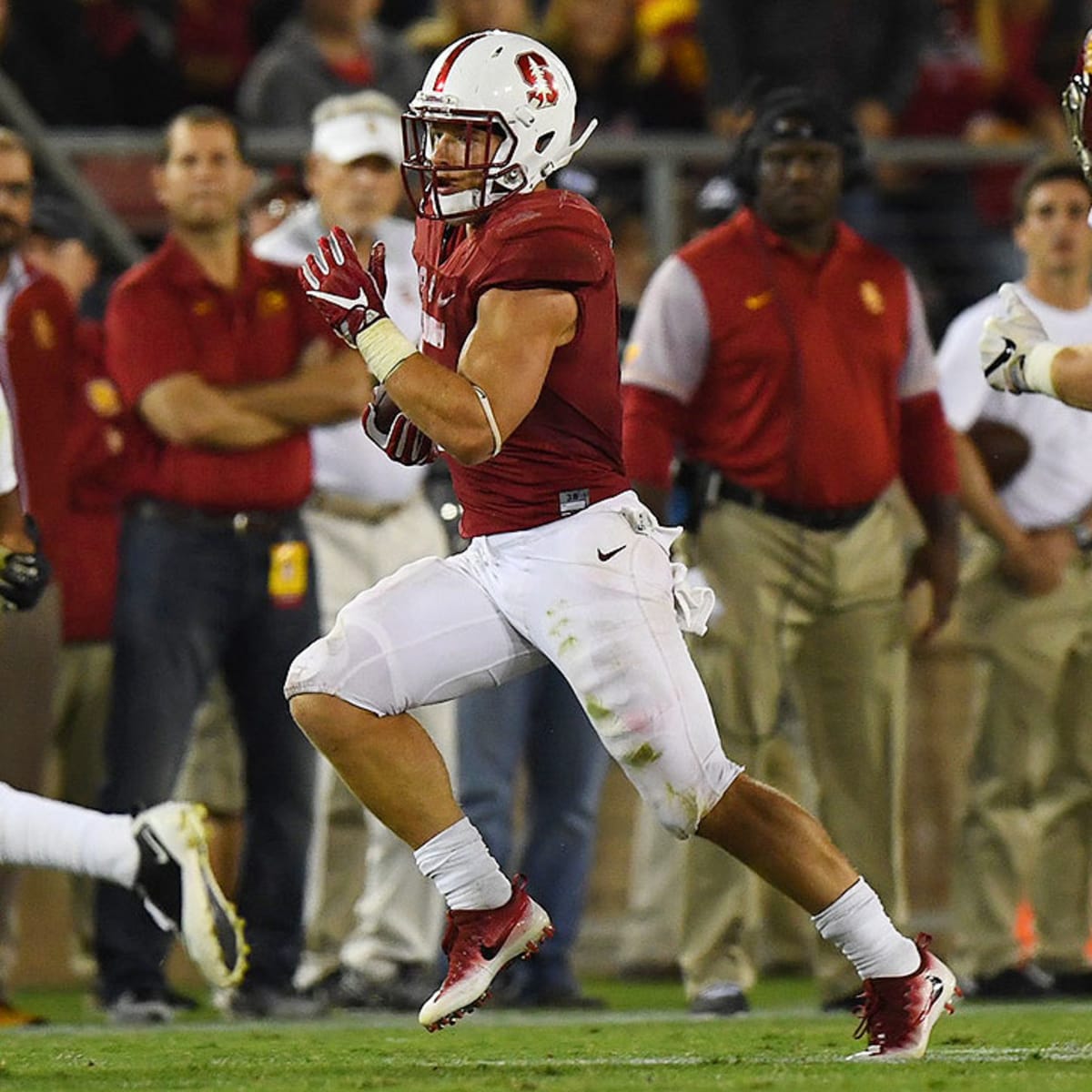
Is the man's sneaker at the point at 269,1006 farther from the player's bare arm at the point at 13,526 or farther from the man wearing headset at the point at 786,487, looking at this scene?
the player's bare arm at the point at 13,526

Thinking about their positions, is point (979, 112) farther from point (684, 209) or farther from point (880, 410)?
point (880, 410)

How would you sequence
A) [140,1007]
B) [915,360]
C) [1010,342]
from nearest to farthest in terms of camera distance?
[1010,342], [140,1007], [915,360]

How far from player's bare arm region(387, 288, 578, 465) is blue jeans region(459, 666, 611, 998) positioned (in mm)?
2410

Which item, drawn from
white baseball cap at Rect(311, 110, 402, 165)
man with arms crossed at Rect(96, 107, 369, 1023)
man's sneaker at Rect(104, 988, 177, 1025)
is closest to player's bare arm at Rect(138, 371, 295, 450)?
man with arms crossed at Rect(96, 107, 369, 1023)

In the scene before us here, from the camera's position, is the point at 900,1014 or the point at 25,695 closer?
the point at 900,1014

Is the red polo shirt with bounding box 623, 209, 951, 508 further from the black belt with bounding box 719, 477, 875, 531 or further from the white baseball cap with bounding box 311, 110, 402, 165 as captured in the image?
the white baseball cap with bounding box 311, 110, 402, 165

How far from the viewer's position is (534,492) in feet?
18.0

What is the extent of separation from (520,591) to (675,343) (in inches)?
76.9

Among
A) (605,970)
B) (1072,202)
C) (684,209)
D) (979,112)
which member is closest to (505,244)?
(1072,202)

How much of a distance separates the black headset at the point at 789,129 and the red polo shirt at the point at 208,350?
4.18ft

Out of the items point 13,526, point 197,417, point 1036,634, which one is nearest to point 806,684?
point 1036,634

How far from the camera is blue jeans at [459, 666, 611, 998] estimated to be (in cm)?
757

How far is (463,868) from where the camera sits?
5.41 m

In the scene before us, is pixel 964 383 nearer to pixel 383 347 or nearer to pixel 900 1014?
pixel 900 1014
